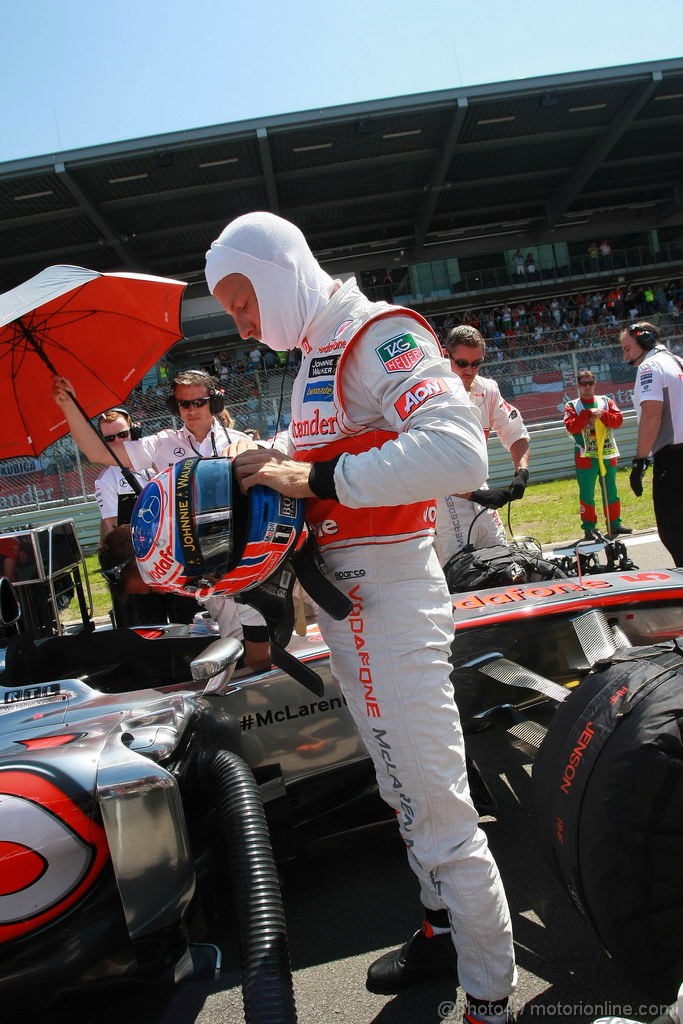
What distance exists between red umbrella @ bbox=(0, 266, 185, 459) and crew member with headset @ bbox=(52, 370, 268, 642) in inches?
9.1

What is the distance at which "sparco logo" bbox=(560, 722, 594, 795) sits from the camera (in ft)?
5.83

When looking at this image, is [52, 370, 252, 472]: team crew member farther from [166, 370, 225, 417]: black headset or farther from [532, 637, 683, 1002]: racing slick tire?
[532, 637, 683, 1002]: racing slick tire

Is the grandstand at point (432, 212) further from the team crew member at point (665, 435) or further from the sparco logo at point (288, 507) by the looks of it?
the sparco logo at point (288, 507)

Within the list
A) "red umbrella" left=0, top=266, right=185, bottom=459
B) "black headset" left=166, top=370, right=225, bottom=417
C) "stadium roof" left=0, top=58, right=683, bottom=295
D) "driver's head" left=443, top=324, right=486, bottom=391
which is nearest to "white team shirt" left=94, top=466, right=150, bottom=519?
"red umbrella" left=0, top=266, right=185, bottom=459

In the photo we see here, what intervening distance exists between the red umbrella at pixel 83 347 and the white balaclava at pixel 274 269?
1.86 meters

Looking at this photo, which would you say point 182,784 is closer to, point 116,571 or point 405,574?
point 405,574

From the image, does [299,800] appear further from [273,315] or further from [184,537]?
[273,315]

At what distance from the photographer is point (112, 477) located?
5.23 metres

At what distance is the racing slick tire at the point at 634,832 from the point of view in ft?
5.34

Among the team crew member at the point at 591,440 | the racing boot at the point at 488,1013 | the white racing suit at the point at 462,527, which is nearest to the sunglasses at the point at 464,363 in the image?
the white racing suit at the point at 462,527

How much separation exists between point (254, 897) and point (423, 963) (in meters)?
0.59

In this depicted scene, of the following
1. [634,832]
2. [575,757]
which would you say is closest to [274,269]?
[575,757]

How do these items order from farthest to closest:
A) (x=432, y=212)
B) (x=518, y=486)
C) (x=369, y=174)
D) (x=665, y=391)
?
(x=432, y=212)
(x=369, y=174)
(x=665, y=391)
(x=518, y=486)

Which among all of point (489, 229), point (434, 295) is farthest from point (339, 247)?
point (489, 229)
